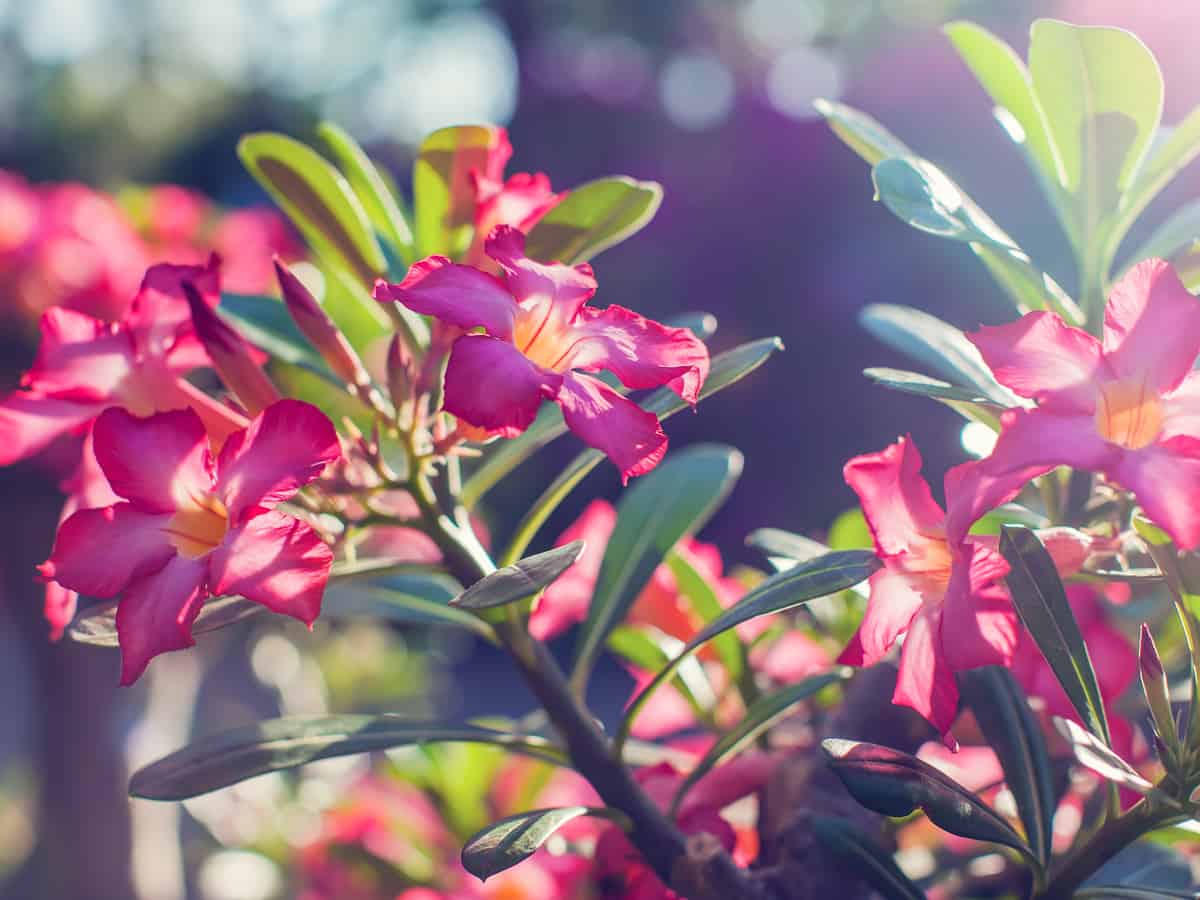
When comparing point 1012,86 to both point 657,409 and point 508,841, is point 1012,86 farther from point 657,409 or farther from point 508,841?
point 508,841

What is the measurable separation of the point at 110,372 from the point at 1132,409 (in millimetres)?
530

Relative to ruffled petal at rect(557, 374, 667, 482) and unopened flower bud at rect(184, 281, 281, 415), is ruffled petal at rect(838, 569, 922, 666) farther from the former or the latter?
unopened flower bud at rect(184, 281, 281, 415)

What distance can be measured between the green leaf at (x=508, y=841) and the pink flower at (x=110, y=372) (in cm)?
26

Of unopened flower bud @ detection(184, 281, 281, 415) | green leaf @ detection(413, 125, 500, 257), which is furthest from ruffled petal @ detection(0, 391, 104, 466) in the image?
green leaf @ detection(413, 125, 500, 257)

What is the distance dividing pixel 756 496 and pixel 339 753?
12.1 ft

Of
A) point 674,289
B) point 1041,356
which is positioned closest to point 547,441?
point 1041,356

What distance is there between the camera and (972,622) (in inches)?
17.3

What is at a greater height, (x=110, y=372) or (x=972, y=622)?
(x=110, y=372)

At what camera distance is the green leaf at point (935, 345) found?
63cm

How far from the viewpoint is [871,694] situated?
1.87ft

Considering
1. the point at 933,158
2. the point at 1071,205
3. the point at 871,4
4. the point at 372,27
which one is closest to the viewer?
the point at 1071,205

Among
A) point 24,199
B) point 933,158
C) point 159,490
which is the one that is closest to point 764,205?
point 933,158

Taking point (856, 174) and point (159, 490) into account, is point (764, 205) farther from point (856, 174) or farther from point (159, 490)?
point (159, 490)

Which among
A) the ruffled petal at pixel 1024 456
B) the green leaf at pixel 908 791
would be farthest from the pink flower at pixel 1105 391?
the green leaf at pixel 908 791
